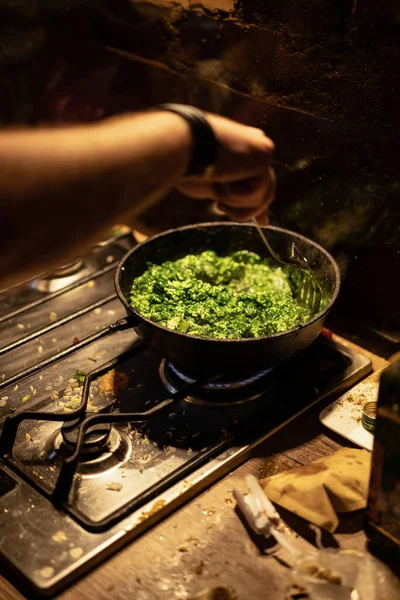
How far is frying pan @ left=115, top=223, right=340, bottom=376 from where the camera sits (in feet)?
3.94

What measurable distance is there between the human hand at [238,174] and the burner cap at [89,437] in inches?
18.4

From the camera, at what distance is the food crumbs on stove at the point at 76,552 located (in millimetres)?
1046

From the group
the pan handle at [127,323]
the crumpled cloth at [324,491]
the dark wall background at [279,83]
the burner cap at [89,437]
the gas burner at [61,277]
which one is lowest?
the gas burner at [61,277]

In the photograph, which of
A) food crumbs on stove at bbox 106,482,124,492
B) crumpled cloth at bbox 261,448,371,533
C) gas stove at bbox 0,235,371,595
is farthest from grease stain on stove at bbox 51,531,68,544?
crumpled cloth at bbox 261,448,371,533

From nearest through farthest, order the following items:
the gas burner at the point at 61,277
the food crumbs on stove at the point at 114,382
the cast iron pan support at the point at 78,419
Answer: the cast iron pan support at the point at 78,419 → the food crumbs on stove at the point at 114,382 → the gas burner at the point at 61,277

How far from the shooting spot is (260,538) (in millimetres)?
1089

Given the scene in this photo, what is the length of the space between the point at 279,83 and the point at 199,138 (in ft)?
1.91

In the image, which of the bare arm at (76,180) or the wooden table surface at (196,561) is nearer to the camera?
the bare arm at (76,180)

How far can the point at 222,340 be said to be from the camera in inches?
46.3

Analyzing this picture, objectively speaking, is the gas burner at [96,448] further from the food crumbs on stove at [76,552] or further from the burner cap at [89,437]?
the food crumbs on stove at [76,552]

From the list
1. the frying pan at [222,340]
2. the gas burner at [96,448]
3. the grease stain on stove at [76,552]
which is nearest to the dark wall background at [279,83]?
the frying pan at [222,340]

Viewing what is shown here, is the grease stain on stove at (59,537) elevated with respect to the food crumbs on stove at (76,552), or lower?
lower

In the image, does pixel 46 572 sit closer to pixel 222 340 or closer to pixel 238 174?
pixel 222 340

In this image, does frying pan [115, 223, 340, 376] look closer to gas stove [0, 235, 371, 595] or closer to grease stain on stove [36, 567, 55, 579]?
gas stove [0, 235, 371, 595]
